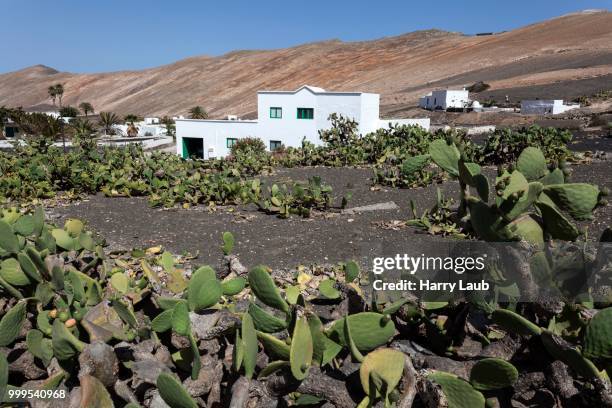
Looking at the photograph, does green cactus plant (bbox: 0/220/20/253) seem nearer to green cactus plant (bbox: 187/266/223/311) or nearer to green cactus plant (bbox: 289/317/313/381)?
green cactus plant (bbox: 187/266/223/311)

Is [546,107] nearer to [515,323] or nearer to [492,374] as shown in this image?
[515,323]

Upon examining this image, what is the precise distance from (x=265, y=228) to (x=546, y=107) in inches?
1412

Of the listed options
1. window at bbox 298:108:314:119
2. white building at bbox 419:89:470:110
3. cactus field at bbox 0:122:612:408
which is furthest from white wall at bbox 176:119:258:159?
cactus field at bbox 0:122:612:408

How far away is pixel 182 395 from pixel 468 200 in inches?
46.9

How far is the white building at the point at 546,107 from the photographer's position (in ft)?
122

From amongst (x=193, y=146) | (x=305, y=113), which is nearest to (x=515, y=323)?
(x=305, y=113)

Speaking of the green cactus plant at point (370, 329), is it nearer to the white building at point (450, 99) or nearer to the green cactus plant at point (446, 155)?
the green cactus plant at point (446, 155)

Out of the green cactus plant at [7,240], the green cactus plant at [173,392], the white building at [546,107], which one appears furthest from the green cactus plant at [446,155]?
the white building at [546,107]

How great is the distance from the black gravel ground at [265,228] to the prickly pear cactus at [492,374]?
3.64m

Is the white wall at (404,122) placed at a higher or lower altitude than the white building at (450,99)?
lower

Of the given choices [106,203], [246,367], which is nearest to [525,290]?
[246,367]

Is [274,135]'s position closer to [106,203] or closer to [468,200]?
[106,203]

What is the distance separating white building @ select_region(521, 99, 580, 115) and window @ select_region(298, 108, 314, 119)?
19.6m

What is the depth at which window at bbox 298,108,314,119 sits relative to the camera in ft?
90.6
